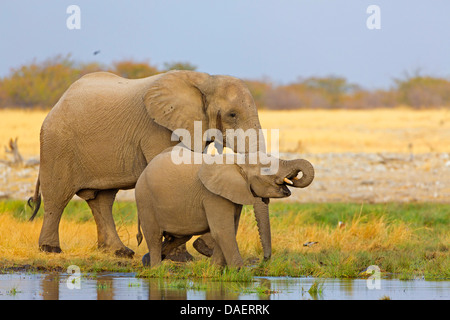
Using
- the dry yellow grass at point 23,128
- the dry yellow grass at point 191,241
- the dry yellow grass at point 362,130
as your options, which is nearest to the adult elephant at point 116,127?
the dry yellow grass at point 191,241

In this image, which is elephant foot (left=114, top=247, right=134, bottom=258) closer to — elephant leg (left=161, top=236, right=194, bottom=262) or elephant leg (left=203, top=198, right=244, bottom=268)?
elephant leg (left=161, top=236, right=194, bottom=262)

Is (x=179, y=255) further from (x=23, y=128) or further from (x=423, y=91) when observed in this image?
(x=423, y=91)

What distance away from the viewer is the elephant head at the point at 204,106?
34.4ft

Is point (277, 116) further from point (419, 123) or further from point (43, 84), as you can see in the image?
point (43, 84)

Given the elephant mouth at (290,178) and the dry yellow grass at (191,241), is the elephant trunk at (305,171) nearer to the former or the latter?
the elephant mouth at (290,178)

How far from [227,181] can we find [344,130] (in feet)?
73.3

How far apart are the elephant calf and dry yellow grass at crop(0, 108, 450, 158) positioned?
1515cm

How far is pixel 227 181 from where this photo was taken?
953 centimetres

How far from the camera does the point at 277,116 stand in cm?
3475

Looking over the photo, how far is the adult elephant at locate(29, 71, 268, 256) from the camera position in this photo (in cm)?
1066

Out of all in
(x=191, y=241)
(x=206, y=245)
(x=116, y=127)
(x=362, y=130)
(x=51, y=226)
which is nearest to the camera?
(x=206, y=245)

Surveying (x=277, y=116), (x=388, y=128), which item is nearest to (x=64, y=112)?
(x=388, y=128)

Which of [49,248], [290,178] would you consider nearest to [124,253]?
[49,248]

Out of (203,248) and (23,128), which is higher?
(203,248)
